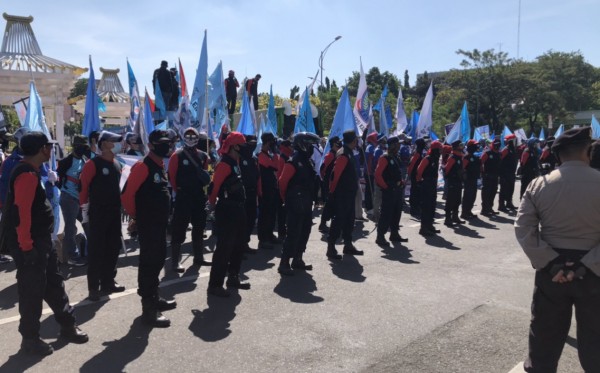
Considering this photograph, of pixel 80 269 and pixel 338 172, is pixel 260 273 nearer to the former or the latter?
pixel 338 172

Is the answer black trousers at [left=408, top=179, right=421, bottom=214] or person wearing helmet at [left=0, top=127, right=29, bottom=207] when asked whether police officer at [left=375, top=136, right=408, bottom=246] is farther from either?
person wearing helmet at [left=0, top=127, right=29, bottom=207]

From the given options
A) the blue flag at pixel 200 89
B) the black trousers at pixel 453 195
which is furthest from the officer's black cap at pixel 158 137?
the black trousers at pixel 453 195

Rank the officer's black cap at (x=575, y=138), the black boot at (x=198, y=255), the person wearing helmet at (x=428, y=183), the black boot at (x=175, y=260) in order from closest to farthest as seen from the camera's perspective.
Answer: the officer's black cap at (x=575, y=138)
the black boot at (x=175, y=260)
the black boot at (x=198, y=255)
the person wearing helmet at (x=428, y=183)

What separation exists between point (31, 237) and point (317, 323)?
9.01 feet

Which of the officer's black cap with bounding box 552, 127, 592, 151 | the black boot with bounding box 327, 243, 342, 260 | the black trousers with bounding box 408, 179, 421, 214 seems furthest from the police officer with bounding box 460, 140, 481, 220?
the officer's black cap with bounding box 552, 127, 592, 151

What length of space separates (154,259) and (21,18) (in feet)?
79.6

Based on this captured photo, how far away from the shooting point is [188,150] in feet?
22.6

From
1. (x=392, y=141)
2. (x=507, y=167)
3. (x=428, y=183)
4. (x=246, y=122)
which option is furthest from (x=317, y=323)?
(x=507, y=167)

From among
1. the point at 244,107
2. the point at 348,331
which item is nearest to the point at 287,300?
the point at 348,331

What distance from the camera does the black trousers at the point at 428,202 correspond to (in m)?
9.75

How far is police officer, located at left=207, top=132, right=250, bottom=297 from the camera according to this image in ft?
18.5

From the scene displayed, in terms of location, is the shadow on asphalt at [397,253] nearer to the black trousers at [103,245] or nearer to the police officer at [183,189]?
the police officer at [183,189]

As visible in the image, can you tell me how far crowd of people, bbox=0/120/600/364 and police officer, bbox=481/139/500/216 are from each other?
0.65 m

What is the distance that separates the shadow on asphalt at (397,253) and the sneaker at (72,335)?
189 inches
